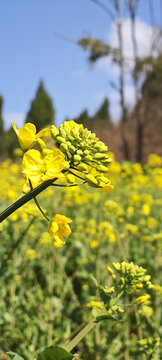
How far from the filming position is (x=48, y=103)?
22375mm

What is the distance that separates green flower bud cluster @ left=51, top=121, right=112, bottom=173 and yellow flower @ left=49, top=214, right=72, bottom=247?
125mm

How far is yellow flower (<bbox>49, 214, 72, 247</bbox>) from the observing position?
0.76 meters

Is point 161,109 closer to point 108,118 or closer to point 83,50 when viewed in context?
point 83,50

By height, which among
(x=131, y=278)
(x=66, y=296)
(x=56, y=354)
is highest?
(x=66, y=296)

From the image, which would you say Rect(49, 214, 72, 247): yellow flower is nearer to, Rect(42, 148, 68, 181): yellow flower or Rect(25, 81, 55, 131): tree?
Rect(42, 148, 68, 181): yellow flower

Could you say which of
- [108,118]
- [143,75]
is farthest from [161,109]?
[108,118]

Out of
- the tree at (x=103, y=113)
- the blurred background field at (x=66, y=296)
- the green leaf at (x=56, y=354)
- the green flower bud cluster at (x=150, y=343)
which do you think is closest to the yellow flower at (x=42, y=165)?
the green leaf at (x=56, y=354)

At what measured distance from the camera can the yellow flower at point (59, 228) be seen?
2.49 feet

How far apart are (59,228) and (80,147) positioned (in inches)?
7.2

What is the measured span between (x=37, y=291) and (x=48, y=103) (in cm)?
2091

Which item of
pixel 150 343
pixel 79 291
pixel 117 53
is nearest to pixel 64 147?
pixel 150 343

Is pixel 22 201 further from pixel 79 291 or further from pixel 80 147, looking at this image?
pixel 79 291

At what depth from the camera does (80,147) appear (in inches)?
29.9

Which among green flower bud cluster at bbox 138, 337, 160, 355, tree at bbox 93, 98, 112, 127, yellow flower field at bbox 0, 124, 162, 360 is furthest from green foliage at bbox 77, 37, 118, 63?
green flower bud cluster at bbox 138, 337, 160, 355
